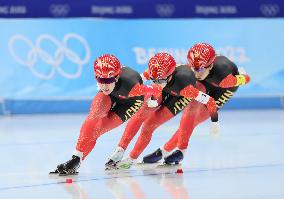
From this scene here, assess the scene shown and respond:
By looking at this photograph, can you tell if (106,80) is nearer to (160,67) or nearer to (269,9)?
(160,67)

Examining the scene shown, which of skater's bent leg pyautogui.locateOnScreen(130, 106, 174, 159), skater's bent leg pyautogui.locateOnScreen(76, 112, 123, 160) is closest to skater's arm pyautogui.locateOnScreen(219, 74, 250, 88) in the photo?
skater's bent leg pyautogui.locateOnScreen(130, 106, 174, 159)

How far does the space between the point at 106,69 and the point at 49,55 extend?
5.84m

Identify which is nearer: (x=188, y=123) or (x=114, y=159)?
(x=114, y=159)

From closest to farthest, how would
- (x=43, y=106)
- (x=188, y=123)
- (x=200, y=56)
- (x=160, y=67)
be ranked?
1. (x=160, y=67)
2. (x=200, y=56)
3. (x=188, y=123)
4. (x=43, y=106)

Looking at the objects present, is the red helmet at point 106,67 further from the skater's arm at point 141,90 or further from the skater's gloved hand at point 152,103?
the skater's gloved hand at point 152,103

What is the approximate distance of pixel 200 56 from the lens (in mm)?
8266

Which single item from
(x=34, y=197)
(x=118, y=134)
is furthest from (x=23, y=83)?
(x=34, y=197)

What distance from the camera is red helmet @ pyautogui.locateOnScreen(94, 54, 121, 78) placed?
7.72 meters

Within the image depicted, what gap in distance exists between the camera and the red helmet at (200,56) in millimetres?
8273

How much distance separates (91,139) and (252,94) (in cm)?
692

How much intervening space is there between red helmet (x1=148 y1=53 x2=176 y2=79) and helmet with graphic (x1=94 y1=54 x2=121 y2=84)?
0.37 meters

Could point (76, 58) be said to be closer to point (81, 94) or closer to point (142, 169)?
point (81, 94)

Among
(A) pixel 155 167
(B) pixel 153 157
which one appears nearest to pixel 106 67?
(A) pixel 155 167

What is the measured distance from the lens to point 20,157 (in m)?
9.21
